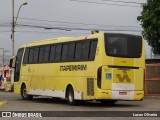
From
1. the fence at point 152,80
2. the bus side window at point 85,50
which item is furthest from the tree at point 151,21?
the bus side window at point 85,50

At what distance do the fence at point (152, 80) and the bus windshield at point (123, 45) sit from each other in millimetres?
10638

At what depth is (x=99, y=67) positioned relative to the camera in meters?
21.5

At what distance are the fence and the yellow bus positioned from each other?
9.56 meters

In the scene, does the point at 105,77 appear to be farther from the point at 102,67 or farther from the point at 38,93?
the point at 38,93

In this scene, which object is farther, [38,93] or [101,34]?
[38,93]

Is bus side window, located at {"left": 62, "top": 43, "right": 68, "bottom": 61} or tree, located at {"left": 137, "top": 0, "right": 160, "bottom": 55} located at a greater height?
tree, located at {"left": 137, "top": 0, "right": 160, "bottom": 55}

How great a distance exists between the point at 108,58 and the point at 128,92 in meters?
1.83

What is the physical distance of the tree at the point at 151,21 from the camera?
120ft

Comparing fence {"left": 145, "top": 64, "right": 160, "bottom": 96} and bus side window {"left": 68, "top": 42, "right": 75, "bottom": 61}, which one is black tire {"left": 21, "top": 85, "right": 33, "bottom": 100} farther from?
fence {"left": 145, "top": 64, "right": 160, "bottom": 96}

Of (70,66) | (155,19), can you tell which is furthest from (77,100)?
(155,19)

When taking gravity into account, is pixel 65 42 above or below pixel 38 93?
above

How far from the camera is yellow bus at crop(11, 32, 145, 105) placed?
851 inches

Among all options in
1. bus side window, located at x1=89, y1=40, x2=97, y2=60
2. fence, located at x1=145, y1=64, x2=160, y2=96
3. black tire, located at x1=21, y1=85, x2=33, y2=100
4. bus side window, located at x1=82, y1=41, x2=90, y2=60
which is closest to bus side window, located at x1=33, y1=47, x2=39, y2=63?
black tire, located at x1=21, y1=85, x2=33, y2=100

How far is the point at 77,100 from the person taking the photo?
23.4 metres
